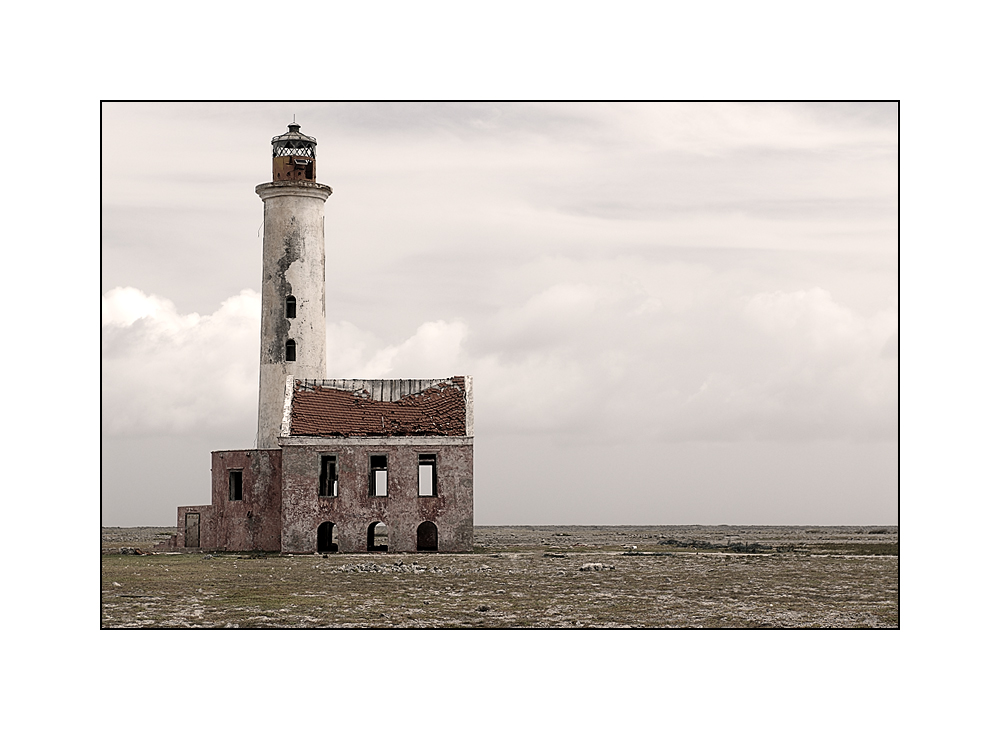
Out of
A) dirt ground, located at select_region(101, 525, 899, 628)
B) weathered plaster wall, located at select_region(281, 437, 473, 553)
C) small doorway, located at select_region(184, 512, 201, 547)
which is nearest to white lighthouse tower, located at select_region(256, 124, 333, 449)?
small doorway, located at select_region(184, 512, 201, 547)

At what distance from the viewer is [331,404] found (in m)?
38.2

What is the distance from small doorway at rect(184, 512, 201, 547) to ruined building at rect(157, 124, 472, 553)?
0.10 feet

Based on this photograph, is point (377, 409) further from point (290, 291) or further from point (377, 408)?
point (290, 291)

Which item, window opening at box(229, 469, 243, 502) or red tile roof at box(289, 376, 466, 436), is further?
window opening at box(229, 469, 243, 502)

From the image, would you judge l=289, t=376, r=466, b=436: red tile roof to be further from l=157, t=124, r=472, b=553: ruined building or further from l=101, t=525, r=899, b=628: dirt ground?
l=101, t=525, r=899, b=628: dirt ground

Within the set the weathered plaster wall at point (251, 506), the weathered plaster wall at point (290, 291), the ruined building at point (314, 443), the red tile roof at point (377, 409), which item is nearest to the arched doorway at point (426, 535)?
the ruined building at point (314, 443)

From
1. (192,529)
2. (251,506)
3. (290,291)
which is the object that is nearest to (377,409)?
(251,506)

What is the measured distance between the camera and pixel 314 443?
1462 inches

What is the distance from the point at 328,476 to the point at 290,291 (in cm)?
607

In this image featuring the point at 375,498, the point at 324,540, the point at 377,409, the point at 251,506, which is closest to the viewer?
the point at 375,498

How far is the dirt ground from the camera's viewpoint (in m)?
21.0
